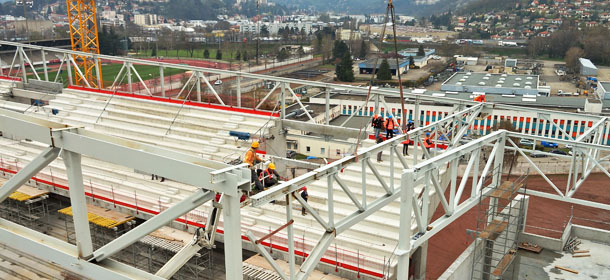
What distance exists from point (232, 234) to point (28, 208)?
15962mm

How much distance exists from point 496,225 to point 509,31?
191 meters

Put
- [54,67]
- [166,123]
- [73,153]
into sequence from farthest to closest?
[54,67]
[166,123]
[73,153]

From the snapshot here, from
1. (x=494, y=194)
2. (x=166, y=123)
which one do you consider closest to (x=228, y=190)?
(x=494, y=194)

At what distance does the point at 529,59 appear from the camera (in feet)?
413

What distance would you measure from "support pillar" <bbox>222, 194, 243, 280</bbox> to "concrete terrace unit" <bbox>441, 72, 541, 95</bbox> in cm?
6461

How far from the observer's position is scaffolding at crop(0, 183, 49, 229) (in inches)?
769

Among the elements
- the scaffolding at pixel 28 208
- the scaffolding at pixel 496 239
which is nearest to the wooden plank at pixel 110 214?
the scaffolding at pixel 28 208

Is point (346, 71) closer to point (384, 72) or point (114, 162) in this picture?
point (384, 72)

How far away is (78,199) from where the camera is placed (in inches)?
368

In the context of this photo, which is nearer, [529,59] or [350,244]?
[350,244]

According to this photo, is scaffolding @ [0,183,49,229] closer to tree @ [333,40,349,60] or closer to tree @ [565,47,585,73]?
tree @ [333,40,349,60]

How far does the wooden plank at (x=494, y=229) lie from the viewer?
47.1 ft

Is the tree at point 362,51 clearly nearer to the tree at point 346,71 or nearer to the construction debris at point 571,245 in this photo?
the tree at point 346,71

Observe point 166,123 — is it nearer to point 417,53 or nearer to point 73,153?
point 73,153
